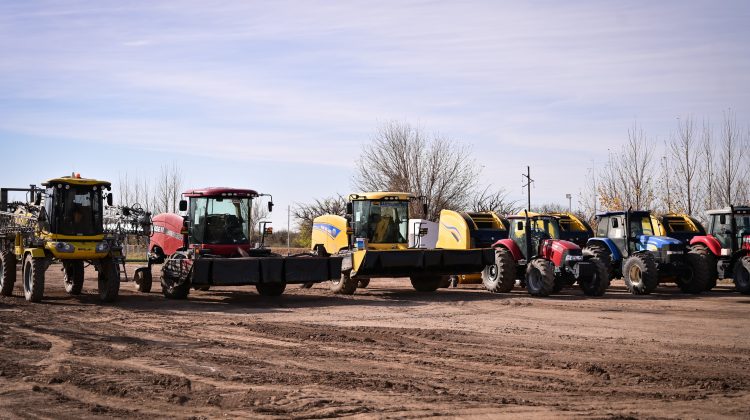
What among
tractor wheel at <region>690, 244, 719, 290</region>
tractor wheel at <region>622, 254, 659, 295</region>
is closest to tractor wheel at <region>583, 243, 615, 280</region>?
tractor wheel at <region>622, 254, 659, 295</region>

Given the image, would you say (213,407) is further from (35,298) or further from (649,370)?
(35,298)

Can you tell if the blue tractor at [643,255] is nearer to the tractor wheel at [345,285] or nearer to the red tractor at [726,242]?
the red tractor at [726,242]

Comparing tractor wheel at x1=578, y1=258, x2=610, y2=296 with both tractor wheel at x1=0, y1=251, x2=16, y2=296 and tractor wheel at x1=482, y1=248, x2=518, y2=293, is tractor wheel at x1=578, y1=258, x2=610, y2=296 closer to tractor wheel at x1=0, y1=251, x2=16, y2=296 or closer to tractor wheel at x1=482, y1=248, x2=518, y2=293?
tractor wheel at x1=482, y1=248, x2=518, y2=293

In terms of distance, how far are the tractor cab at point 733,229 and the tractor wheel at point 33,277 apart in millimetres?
17822

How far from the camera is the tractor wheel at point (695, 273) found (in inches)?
886

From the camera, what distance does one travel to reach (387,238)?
22828 mm

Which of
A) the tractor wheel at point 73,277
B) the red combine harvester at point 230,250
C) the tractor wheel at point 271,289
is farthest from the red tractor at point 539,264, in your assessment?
the tractor wheel at point 73,277

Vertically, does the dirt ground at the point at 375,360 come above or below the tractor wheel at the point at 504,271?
below

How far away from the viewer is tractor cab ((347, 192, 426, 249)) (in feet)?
74.7

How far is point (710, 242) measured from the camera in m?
24.0

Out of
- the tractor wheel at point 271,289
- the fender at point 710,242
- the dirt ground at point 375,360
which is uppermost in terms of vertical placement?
the fender at point 710,242

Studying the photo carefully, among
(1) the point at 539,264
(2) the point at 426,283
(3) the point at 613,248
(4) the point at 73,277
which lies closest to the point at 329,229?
(2) the point at 426,283

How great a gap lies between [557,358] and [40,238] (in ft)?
42.6

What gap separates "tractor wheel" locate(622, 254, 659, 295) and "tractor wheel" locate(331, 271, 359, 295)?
280 inches
